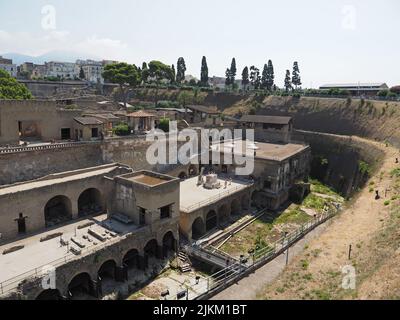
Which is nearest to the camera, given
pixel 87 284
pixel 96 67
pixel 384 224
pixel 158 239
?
pixel 87 284

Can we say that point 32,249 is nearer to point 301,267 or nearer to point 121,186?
point 121,186

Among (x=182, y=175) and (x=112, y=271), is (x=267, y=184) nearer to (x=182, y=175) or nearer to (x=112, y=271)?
(x=182, y=175)

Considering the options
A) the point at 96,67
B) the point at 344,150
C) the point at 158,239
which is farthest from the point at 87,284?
the point at 96,67

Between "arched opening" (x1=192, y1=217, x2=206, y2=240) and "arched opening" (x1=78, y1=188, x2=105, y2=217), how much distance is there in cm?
972

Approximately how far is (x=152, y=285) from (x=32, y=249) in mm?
9676

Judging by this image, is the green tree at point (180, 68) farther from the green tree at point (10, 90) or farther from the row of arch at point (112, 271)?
the row of arch at point (112, 271)

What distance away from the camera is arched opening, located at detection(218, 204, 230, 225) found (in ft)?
126

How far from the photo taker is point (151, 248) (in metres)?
30.5

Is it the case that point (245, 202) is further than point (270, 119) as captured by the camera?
No

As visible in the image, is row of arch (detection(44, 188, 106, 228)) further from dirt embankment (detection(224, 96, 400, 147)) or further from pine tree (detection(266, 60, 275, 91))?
pine tree (detection(266, 60, 275, 91))

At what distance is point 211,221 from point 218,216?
1428 mm

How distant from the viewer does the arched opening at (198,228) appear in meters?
34.7

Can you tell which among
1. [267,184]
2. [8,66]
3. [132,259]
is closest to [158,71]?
[267,184]

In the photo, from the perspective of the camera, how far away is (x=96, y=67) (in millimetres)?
159750
